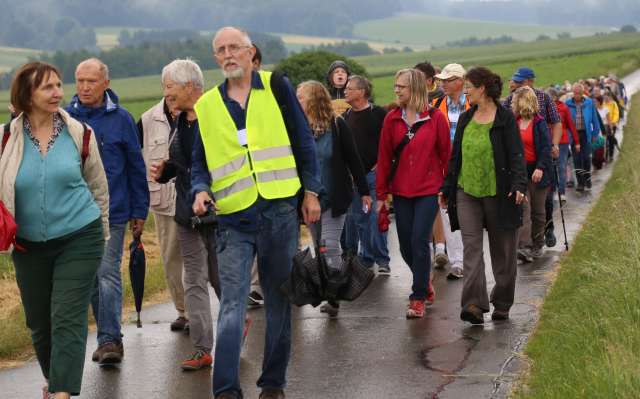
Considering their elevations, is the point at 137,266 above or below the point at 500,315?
above

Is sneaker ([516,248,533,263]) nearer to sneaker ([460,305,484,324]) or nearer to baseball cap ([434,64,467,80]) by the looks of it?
baseball cap ([434,64,467,80])

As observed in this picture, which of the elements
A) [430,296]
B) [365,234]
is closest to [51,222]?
[430,296]

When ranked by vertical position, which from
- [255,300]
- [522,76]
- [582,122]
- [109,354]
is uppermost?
[522,76]

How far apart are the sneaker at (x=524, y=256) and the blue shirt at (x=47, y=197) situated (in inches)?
253

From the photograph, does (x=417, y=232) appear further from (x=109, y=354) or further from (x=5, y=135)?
(x=5, y=135)

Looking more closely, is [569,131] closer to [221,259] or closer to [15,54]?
[221,259]

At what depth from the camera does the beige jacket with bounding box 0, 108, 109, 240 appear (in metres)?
6.41

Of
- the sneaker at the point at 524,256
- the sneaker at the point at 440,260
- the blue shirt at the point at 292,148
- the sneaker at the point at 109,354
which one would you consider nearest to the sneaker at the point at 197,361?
the sneaker at the point at 109,354

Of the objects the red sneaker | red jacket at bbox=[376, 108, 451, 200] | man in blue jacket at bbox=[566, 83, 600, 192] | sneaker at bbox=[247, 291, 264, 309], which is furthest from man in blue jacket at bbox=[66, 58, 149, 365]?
man in blue jacket at bbox=[566, 83, 600, 192]

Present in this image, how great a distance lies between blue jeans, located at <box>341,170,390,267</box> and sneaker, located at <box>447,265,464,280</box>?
2.63ft

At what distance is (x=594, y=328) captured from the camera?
742cm

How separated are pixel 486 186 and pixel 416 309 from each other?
3.49 feet

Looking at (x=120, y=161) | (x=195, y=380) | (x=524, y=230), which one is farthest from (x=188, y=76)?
(x=524, y=230)

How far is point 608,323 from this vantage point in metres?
7.19
